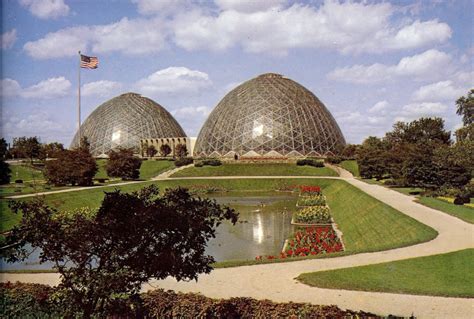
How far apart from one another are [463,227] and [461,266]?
7.54 metres

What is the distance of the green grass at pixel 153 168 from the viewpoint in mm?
69875

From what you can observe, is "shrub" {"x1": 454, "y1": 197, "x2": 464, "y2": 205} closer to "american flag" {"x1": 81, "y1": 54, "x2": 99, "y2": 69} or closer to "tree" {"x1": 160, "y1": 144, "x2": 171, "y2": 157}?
"american flag" {"x1": 81, "y1": 54, "x2": 99, "y2": 69}

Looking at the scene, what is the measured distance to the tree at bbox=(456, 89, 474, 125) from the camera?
74750 mm

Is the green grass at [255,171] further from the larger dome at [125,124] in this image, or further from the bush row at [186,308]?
the bush row at [186,308]

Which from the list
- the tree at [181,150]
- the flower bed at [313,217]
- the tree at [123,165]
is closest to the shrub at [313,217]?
the flower bed at [313,217]

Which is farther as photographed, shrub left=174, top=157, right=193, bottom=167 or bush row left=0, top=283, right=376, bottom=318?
shrub left=174, top=157, right=193, bottom=167

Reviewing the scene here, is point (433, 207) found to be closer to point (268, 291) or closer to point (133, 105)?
point (268, 291)

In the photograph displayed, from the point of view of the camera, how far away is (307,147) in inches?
3541

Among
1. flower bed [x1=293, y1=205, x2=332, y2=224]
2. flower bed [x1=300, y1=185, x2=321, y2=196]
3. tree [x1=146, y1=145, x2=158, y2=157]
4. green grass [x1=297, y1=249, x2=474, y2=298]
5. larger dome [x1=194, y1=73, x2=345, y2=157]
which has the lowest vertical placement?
flower bed [x1=293, y1=205, x2=332, y2=224]

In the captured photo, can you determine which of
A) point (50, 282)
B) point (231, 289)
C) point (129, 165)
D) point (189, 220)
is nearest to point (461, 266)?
point (231, 289)

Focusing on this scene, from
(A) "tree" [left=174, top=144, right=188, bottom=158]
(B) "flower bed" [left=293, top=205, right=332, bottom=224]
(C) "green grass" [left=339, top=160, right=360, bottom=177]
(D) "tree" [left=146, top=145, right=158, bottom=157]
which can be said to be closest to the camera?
(B) "flower bed" [left=293, top=205, right=332, bottom=224]

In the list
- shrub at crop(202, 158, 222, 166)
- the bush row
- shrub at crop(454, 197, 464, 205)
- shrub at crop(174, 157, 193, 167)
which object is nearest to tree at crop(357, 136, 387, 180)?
shrub at crop(202, 158, 222, 166)

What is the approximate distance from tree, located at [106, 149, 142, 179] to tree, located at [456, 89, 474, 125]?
5417 cm

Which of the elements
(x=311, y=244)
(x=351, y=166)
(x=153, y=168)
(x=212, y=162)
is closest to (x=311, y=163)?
(x=351, y=166)
